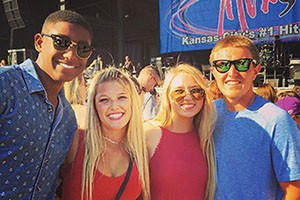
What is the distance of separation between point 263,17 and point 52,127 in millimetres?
8645

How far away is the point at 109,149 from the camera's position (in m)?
1.94

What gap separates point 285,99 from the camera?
Result: 12.2ft

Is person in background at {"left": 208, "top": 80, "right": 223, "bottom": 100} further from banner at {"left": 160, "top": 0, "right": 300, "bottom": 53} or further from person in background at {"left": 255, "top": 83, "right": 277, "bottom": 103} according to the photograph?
banner at {"left": 160, "top": 0, "right": 300, "bottom": 53}

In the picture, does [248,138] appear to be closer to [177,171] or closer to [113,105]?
[177,171]

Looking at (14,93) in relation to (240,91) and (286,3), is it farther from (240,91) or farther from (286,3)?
(286,3)

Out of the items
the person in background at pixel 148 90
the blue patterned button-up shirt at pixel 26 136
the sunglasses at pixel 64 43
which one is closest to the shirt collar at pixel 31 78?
the blue patterned button-up shirt at pixel 26 136

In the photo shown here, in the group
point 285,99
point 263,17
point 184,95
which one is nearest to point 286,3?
point 263,17

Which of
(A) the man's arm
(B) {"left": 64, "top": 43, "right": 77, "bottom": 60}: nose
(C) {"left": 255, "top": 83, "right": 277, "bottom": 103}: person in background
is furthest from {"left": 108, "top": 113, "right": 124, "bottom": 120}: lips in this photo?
(C) {"left": 255, "top": 83, "right": 277, "bottom": 103}: person in background

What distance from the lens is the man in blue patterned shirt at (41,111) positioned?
1.40 metres

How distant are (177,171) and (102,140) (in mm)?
516

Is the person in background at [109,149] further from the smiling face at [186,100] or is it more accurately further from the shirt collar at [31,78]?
the shirt collar at [31,78]

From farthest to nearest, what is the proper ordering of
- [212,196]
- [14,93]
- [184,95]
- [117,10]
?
[117,10] < [184,95] < [212,196] < [14,93]

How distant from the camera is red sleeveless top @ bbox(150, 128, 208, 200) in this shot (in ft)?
6.25

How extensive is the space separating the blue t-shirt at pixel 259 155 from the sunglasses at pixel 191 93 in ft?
1.16
